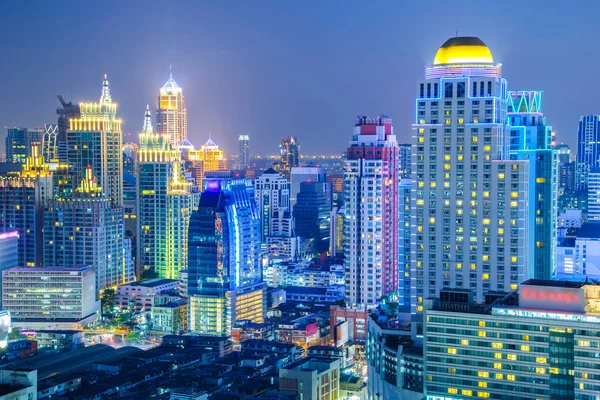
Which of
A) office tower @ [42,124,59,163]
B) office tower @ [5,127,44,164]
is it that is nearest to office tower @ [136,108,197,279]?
office tower @ [42,124,59,163]

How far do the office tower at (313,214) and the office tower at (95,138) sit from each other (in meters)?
22.5

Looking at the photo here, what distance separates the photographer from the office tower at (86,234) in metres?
62.6

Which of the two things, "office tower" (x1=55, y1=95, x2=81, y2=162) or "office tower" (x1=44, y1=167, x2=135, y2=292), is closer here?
"office tower" (x1=44, y1=167, x2=135, y2=292)

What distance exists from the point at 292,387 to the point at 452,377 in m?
8.23

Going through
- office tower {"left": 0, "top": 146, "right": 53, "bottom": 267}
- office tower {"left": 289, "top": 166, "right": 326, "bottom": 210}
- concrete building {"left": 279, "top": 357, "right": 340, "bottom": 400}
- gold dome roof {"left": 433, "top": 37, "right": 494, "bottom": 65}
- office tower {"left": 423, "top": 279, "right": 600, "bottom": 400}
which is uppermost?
gold dome roof {"left": 433, "top": 37, "right": 494, "bottom": 65}

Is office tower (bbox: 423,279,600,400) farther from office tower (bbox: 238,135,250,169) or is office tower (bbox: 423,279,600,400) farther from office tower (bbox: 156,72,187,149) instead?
office tower (bbox: 238,135,250,169)

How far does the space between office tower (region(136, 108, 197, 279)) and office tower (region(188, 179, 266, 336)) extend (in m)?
14.4

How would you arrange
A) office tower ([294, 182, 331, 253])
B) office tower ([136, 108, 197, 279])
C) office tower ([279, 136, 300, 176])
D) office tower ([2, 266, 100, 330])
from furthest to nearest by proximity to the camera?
office tower ([279, 136, 300, 176])
office tower ([294, 182, 331, 253])
office tower ([136, 108, 197, 279])
office tower ([2, 266, 100, 330])

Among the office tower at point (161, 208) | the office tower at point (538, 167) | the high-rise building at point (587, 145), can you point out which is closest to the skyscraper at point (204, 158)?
the office tower at point (161, 208)

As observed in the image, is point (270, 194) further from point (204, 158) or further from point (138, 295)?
point (138, 295)

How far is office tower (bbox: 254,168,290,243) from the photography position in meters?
85.1

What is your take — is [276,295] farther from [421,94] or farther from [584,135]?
[584,135]

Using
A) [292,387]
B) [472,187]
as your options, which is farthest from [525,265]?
[292,387]

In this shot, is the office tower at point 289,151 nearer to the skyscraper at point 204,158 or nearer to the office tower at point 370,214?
the skyscraper at point 204,158
